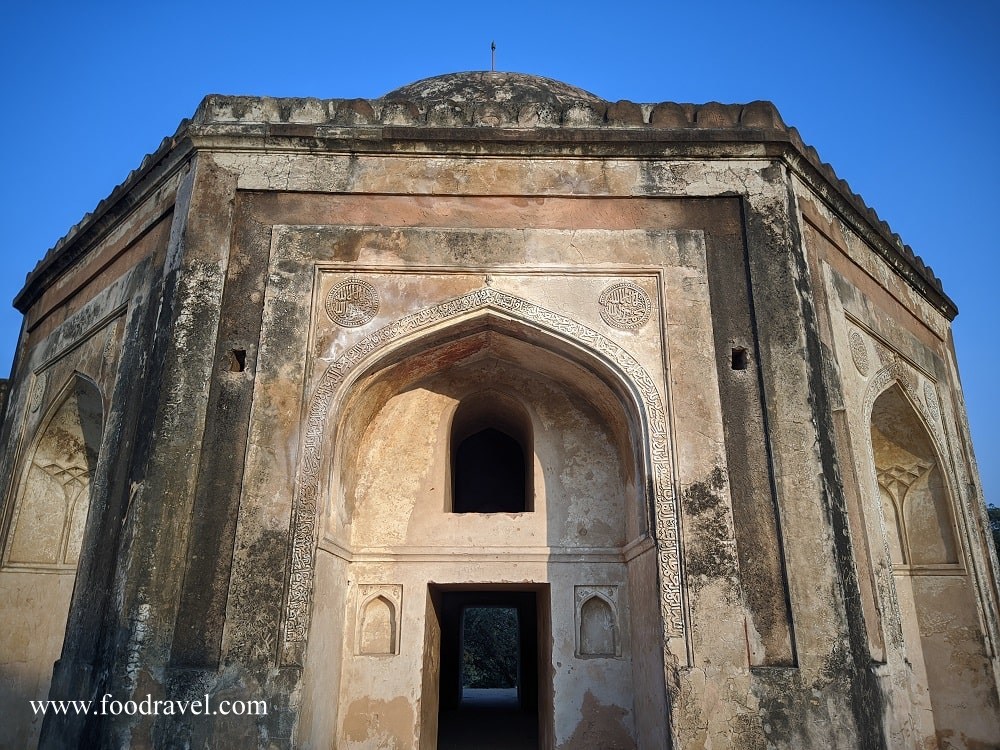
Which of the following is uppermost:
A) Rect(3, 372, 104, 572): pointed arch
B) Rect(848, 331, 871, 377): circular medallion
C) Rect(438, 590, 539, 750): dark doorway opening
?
Rect(848, 331, 871, 377): circular medallion

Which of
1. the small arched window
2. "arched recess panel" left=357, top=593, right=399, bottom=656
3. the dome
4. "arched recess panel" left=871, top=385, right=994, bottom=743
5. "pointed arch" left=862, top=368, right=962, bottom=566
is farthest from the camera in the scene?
the small arched window

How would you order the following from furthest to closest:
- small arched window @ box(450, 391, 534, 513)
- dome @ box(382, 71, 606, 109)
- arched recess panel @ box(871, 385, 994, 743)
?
small arched window @ box(450, 391, 534, 513) → dome @ box(382, 71, 606, 109) → arched recess panel @ box(871, 385, 994, 743)

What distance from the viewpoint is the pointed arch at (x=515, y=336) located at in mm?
4840

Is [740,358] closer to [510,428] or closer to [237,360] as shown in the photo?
[510,428]

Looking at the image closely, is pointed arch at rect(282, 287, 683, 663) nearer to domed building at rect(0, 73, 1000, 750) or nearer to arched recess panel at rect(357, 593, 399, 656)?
domed building at rect(0, 73, 1000, 750)

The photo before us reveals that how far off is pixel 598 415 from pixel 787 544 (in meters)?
1.92

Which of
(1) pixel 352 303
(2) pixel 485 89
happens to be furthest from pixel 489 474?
(2) pixel 485 89

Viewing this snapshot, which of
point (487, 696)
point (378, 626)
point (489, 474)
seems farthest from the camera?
point (487, 696)

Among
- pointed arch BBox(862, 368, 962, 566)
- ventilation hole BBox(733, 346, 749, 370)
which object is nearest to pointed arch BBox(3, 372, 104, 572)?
ventilation hole BBox(733, 346, 749, 370)

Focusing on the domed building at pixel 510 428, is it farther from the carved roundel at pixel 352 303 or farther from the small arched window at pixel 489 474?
the small arched window at pixel 489 474

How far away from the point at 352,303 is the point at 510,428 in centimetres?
230

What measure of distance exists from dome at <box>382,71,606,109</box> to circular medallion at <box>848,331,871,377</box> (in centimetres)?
332

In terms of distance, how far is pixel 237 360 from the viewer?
A: 5391 mm

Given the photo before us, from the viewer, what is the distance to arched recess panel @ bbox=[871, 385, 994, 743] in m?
6.52
